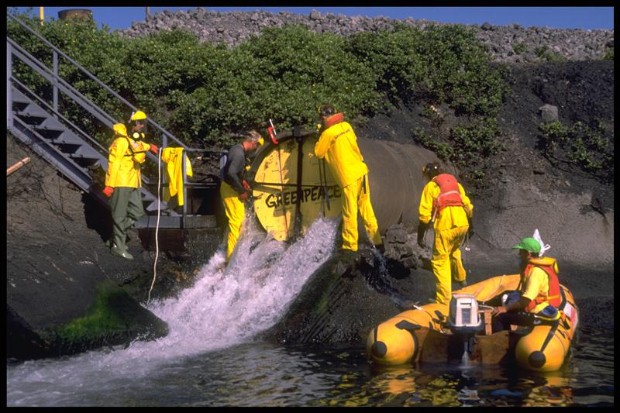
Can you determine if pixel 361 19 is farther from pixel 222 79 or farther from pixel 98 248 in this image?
pixel 98 248

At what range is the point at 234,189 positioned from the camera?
14664mm

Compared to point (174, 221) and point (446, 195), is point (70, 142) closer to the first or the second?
point (174, 221)

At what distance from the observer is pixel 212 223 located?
15289 millimetres

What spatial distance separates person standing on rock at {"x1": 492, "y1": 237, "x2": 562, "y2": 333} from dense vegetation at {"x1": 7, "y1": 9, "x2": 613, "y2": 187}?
7706 mm

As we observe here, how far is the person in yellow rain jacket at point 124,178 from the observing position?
1442 centimetres

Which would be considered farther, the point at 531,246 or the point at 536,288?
the point at 531,246

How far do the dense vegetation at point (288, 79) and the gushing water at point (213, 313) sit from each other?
393 cm

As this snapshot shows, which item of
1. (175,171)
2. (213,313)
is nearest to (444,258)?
(213,313)

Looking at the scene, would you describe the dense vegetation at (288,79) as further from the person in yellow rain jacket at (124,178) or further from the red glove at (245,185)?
the person in yellow rain jacket at (124,178)

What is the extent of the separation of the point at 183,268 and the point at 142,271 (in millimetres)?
643

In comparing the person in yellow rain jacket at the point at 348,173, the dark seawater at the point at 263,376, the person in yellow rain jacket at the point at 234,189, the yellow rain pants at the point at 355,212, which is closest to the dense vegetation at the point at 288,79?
the person in yellow rain jacket at the point at 234,189

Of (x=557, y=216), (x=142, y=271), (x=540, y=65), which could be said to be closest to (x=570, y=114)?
(x=540, y=65)

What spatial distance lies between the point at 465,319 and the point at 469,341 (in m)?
0.27

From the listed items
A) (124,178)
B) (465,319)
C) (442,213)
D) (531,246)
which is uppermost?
(124,178)
